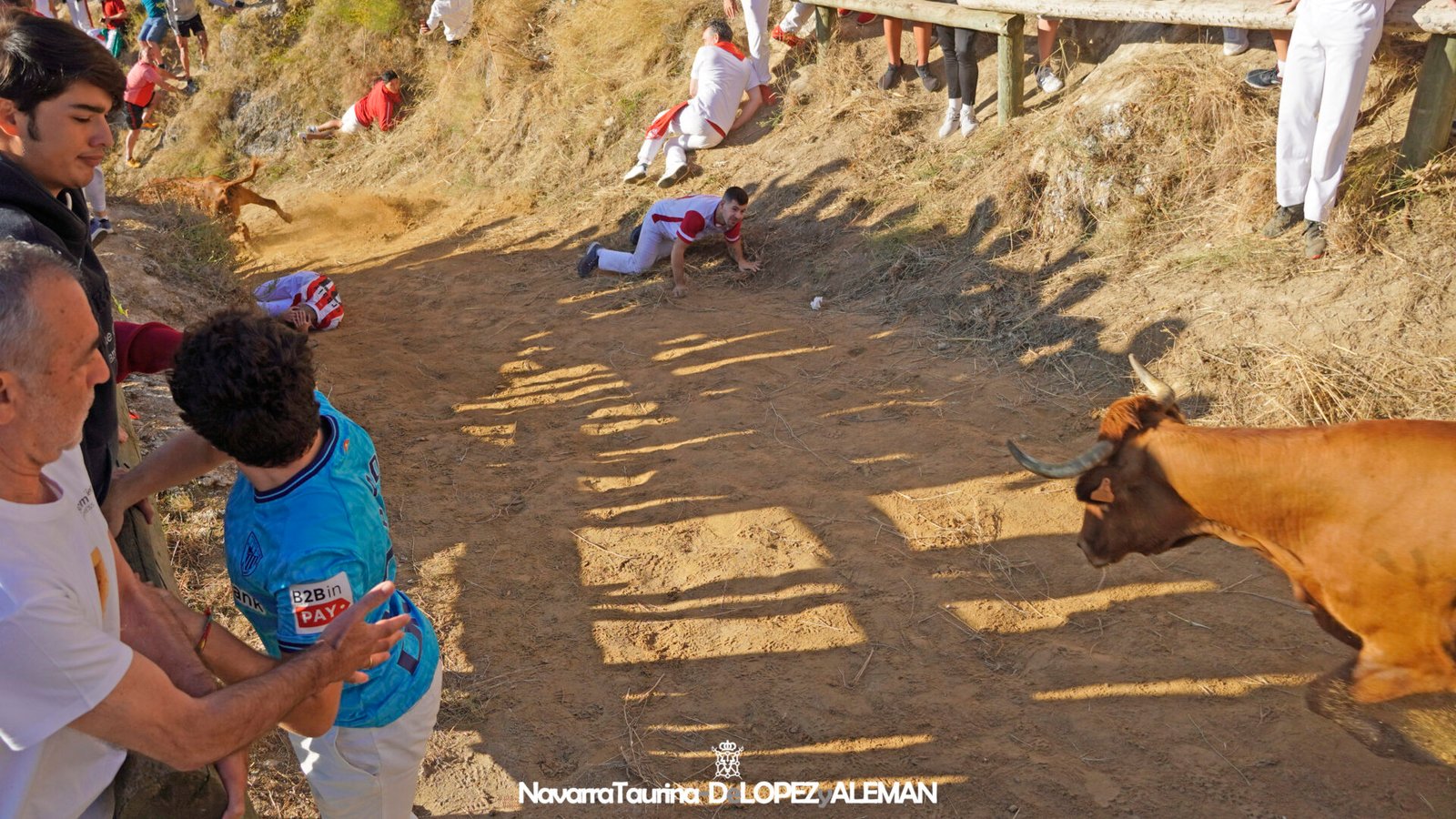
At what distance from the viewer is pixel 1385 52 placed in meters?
6.77

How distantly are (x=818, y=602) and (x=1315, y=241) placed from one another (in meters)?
4.14

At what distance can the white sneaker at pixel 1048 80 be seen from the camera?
8891 millimetres

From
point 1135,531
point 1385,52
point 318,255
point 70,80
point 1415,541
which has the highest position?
point 70,80

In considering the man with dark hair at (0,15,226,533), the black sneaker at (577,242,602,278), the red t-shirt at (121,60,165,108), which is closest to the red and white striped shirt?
the black sneaker at (577,242,602,278)

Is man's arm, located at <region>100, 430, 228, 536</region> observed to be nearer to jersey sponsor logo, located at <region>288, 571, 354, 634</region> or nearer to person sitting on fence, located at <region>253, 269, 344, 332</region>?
jersey sponsor logo, located at <region>288, 571, 354, 634</region>

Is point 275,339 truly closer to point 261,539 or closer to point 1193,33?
point 261,539

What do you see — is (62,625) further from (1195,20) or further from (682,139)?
(682,139)

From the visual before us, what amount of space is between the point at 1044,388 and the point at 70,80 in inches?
214

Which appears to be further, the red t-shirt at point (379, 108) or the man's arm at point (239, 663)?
the red t-shirt at point (379, 108)

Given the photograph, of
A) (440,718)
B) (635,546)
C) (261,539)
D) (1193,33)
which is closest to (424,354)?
(635,546)

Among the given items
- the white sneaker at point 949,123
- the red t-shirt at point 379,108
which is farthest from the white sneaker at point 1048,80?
the red t-shirt at point 379,108

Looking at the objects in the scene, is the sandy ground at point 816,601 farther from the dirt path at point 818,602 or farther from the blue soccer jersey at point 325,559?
the blue soccer jersey at point 325,559

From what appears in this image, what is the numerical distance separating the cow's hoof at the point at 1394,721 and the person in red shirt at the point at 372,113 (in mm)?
14449

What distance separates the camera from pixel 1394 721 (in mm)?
3512
